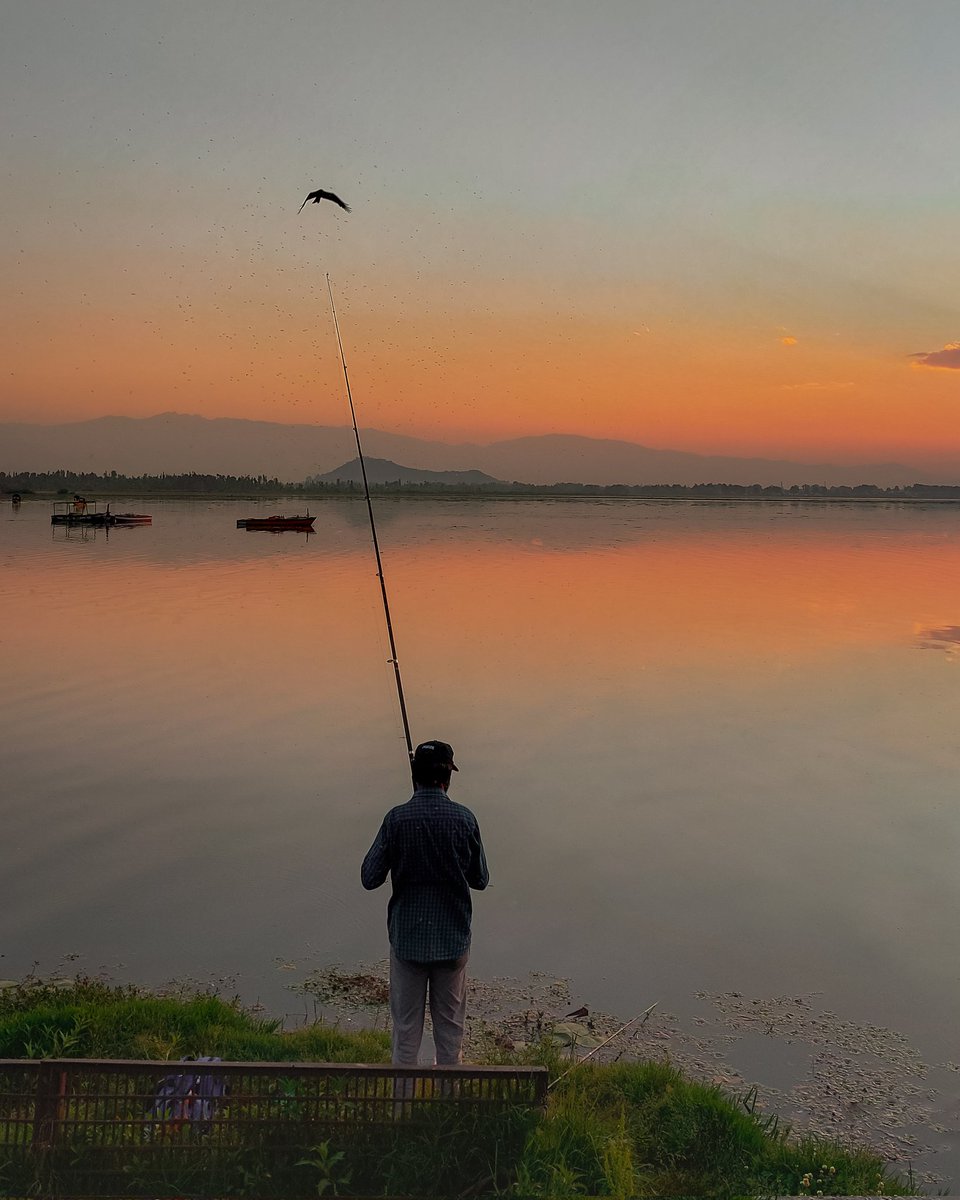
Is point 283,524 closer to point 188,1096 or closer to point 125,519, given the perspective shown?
point 125,519

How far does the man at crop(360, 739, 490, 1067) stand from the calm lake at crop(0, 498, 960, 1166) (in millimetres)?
3203

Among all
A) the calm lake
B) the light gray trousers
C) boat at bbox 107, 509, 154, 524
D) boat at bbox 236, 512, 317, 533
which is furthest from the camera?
boat at bbox 107, 509, 154, 524

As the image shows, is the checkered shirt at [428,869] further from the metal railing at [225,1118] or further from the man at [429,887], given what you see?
the metal railing at [225,1118]

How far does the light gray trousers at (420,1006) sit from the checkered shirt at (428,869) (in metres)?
0.15

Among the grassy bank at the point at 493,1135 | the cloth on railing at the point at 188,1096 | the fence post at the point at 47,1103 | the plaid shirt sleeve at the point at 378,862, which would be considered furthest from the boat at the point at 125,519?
the fence post at the point at 47,1103

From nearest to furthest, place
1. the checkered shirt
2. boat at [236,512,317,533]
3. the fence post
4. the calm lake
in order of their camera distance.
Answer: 1. the fence post
2. the checkered shirt
3. the calm lake
4. boat at [236,512,317,533]

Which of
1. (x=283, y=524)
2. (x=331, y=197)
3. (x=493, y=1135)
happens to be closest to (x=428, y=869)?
(x=493, y=1135)

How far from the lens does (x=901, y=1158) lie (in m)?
6.32

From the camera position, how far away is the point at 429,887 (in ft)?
17.5

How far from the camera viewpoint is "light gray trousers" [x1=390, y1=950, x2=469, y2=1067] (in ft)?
18.0

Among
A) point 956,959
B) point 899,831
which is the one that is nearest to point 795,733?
point 899,831

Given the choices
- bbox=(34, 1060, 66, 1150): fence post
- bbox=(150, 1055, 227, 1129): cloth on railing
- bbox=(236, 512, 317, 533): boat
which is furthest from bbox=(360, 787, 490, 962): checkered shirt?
bbox=(236, 512, 317, 533): boat

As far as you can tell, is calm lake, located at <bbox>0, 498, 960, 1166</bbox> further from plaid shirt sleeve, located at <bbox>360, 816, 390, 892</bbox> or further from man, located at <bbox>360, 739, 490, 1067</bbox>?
plaid shirt sleeve, located at <bbox>360, 816, 390, 892</bbox>

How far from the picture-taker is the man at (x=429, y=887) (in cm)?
529
